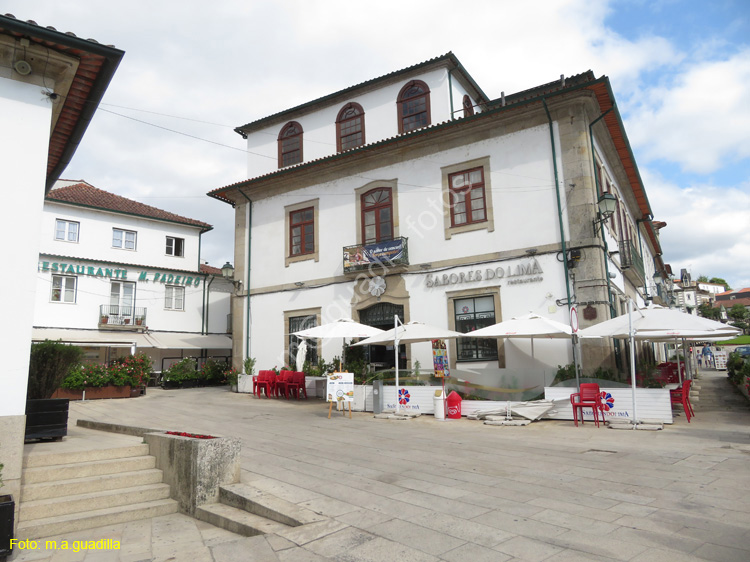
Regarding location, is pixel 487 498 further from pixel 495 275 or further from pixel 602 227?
pixel 602 227

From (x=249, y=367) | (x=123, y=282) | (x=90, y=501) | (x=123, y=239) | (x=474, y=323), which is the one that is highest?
(x=123, y=239)

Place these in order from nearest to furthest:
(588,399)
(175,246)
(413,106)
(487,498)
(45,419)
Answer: (487,498) < (45,419) < (588,399) < (413,106) < (175,246)

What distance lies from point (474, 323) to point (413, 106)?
7.38 metres

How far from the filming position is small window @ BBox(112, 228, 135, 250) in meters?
25.6

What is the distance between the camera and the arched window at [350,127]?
17953 mm

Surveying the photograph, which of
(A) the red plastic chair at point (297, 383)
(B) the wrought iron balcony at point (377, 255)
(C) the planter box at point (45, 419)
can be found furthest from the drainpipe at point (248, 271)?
(C) the planter box at point (45, 419)

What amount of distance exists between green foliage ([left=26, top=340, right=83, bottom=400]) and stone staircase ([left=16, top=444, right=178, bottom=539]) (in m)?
2.52

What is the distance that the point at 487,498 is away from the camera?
4906mm

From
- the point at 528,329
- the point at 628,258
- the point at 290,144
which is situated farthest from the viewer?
the point at 290,144

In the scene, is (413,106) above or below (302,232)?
above

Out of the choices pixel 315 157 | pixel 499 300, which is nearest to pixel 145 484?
pixel 499 300

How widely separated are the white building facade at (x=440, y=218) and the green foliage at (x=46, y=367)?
8.16 metres

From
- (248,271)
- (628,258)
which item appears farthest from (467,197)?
(248,271)

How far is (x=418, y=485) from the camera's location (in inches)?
215
